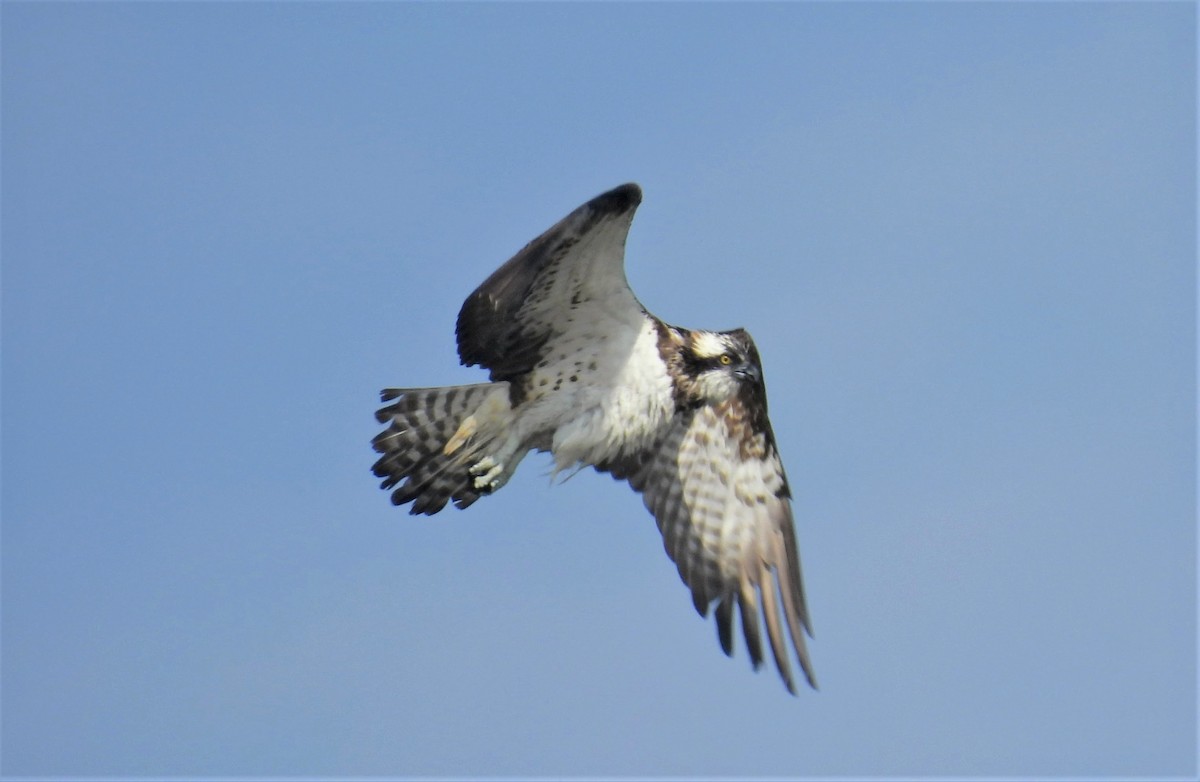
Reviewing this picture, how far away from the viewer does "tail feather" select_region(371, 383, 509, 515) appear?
11.7 meters

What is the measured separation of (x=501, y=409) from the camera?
1169 cm

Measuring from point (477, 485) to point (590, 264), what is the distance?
6.18 feet

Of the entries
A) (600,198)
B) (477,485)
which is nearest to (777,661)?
(477,485)

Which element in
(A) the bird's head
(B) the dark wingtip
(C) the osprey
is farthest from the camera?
(A) the bird's head

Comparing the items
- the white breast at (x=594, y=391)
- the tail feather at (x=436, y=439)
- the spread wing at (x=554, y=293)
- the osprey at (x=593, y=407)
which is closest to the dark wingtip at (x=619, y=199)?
the spread wing at (x=554, y=293)

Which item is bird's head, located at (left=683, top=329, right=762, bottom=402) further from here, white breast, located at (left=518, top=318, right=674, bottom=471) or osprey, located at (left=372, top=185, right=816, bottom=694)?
white breast, located at (left=518, top=318, right=674, bottom=471)

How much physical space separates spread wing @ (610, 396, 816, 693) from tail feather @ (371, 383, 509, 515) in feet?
4.24

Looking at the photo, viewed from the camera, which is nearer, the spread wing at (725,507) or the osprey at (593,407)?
Answer: the osprey at (593,407)

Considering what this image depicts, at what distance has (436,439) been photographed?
11.8 metres

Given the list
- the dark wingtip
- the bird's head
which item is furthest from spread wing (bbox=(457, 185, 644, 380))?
the bird's head

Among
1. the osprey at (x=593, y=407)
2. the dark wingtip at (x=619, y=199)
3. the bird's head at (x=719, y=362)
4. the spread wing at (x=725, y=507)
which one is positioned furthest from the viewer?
the spread wing at (x=725, y=507)

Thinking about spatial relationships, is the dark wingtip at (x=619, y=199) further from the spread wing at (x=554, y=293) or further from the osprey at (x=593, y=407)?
the osprey at (x=593, y=407)

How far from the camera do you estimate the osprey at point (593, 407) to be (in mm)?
11453

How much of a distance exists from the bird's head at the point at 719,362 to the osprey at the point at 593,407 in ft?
0.03
